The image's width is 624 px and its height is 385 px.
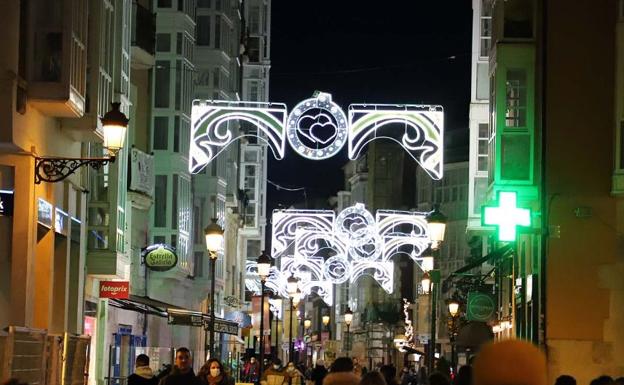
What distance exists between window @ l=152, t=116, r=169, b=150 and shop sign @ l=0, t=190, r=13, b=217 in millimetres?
26241

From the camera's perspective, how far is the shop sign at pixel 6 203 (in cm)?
2075

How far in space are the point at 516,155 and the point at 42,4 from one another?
13519mm

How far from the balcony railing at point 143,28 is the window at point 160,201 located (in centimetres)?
615

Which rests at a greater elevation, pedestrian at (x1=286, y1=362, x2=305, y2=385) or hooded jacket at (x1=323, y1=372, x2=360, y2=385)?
hooded jacket at (x1=323, y1=372, x2=360, y2=385)

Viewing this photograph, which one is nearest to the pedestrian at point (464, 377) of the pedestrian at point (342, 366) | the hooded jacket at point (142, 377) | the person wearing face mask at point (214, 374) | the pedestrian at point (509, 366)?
the pedestrian at point (342, 366)

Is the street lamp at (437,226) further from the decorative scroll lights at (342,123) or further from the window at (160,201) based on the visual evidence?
the window at (160,201)

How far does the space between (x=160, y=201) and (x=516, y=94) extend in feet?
58.4

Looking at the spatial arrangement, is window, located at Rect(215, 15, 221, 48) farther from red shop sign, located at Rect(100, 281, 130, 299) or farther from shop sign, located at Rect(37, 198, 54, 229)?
shop sign, located at Rect(37, 198, 54, 229)

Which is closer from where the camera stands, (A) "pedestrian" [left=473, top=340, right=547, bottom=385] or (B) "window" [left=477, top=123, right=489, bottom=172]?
(A) "pedestrian" [left=473, top=340, right=547, bottom=385]

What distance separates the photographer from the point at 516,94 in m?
32.4

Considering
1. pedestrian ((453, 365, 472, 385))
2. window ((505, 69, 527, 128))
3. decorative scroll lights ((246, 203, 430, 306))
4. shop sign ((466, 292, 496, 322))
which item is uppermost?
window ((505, 69, 527, 128))

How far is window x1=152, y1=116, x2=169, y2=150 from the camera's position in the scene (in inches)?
1858

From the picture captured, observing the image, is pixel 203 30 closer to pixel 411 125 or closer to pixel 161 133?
pixel 161 133

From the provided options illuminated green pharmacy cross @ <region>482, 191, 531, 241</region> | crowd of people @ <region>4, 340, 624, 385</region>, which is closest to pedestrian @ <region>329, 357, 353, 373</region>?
crowd of people @ <region>4, 340, 624, 385</region>
